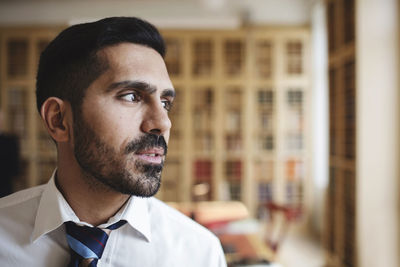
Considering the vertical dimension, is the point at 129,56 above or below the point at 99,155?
above

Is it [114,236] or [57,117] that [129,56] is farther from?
[114,236]

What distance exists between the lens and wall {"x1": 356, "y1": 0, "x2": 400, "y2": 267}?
3254 millimetres

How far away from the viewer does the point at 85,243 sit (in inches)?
33.5

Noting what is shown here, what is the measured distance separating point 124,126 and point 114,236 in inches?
12.7

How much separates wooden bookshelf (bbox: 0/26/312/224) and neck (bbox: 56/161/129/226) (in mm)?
5371

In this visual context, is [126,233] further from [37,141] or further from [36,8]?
[36,8]

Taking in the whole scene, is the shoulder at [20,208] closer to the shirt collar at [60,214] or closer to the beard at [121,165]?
the shirt collar at [60,214]

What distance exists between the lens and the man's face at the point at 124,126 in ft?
2.68

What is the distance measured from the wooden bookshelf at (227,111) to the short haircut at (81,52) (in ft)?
17.6

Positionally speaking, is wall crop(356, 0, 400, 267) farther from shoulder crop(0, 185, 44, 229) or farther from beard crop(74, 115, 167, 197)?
shoulder crop(0, 185, 44, 229)

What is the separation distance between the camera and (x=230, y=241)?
272cm

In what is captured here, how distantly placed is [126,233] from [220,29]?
18.9 feet

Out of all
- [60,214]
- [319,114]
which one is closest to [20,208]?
[60,214]

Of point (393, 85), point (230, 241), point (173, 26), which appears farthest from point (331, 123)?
point (173, 26)
